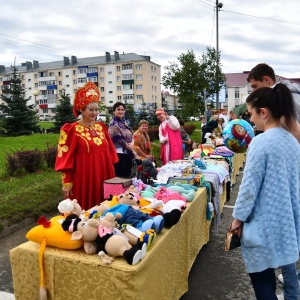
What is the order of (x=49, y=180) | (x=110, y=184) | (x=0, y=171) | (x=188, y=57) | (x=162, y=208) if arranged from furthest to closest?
(x=188, y=57), (x=0, y=171), (x=49, y=180), (x=110, y=184), (x=162, y=208)

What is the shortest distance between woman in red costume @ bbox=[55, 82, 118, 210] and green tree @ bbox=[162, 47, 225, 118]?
13.7 metres

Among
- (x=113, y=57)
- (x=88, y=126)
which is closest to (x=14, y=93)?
(x=88, y=126)

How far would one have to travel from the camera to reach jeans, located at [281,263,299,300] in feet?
6.96

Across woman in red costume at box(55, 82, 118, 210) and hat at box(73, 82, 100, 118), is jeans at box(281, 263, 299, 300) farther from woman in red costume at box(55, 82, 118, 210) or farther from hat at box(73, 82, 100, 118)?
hat at box(73, 82, 100, 118)

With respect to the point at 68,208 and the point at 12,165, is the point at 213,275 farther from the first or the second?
the point at 12,165

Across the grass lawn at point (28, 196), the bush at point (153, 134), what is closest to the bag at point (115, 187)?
the grass lawn at point (28, 196)

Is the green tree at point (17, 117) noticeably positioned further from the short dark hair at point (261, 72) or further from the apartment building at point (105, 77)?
the apartment building at point (105, 77)

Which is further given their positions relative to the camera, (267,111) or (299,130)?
(299,130)

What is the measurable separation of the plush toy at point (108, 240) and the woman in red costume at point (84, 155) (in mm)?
1313

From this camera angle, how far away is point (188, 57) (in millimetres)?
16594

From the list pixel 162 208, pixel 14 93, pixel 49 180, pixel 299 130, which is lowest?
pixel 49 180

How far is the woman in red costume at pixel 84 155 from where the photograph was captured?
3.23m

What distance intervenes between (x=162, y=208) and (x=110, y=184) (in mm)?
727

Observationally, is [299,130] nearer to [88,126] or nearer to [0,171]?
[88,126]
